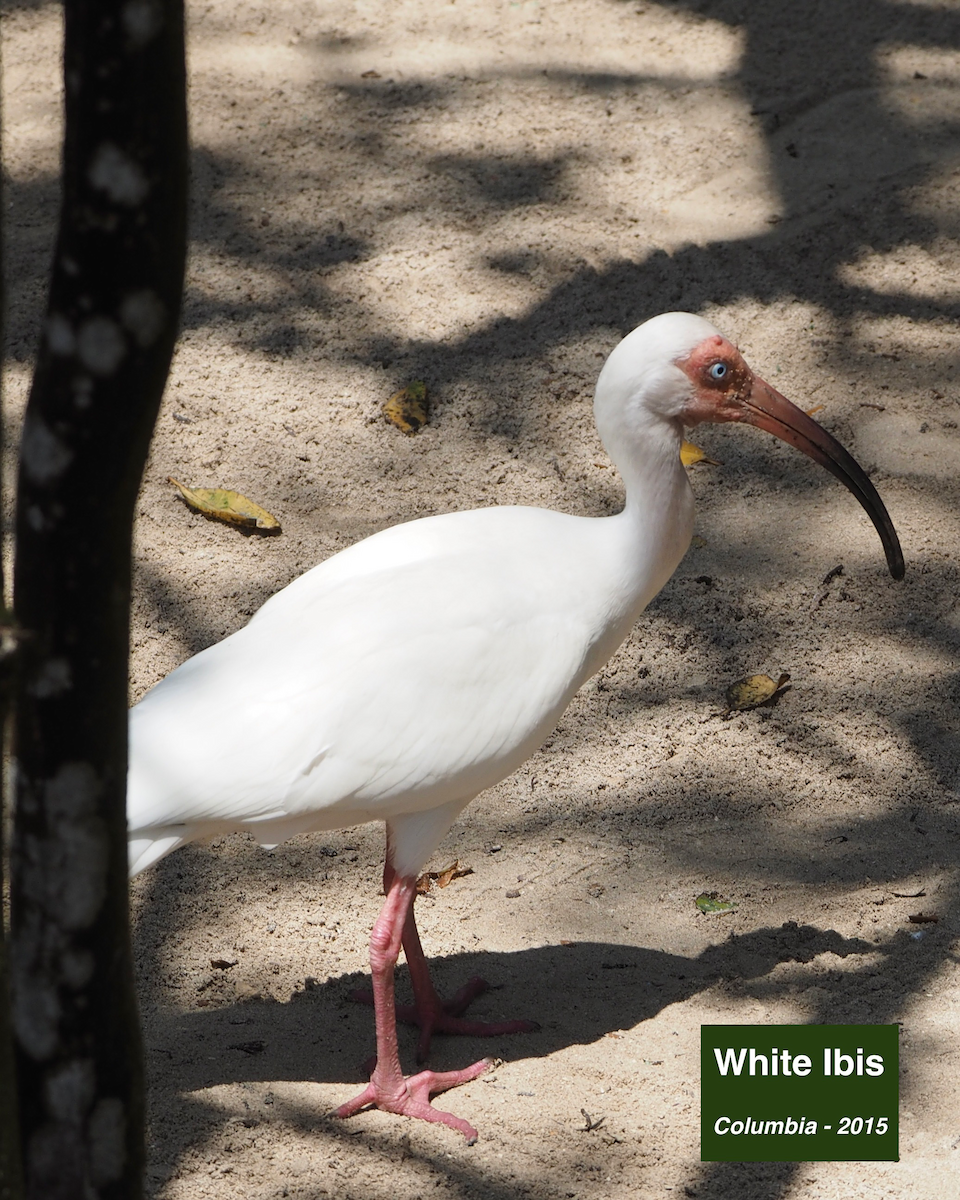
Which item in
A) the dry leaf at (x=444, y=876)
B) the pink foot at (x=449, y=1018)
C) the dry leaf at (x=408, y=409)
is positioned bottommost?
the pink foot at (x=449, y=1018)

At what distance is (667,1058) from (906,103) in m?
4.09

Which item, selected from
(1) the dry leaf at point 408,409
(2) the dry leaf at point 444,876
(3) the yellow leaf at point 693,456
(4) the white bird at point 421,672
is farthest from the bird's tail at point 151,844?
(3) the yellow leaf at point 693,456

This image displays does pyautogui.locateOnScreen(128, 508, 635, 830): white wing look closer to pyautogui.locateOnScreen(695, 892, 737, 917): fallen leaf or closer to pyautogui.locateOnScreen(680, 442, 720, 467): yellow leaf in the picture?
pyautogui.locateOnScreen(695, 892, 737, 917): fallen leaf

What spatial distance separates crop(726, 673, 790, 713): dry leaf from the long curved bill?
18.9 inches

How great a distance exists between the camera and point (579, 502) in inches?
168

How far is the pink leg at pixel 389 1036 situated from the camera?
2684 mm

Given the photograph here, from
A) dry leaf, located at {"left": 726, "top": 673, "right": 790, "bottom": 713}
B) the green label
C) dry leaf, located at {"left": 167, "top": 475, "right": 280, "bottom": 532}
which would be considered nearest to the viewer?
the green label

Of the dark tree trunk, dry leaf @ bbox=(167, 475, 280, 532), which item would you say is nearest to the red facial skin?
dry leaf @ bbox=(167, 475, 280, 532)

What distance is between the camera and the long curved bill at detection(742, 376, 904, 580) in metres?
2.96

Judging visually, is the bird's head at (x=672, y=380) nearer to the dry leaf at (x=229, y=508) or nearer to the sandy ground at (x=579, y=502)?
the sandy ground at (x=579, y=502)

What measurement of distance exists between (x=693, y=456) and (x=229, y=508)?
1383mm

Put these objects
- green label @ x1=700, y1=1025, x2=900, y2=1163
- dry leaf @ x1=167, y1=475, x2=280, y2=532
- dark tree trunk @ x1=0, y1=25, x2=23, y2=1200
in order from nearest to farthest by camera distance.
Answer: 1. dark tree trunk @ x1=0, y1=25, x2=23, y2=1200
2. green label @ x1=700, y1=1025, x2=900, y2=1163
3. dry leaf @ x1=167, y1=475, x2=280, y2=532

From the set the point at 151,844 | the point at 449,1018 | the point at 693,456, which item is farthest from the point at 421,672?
the point at 693,456

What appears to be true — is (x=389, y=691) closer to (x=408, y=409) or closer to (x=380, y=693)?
(x=380, y=693)
